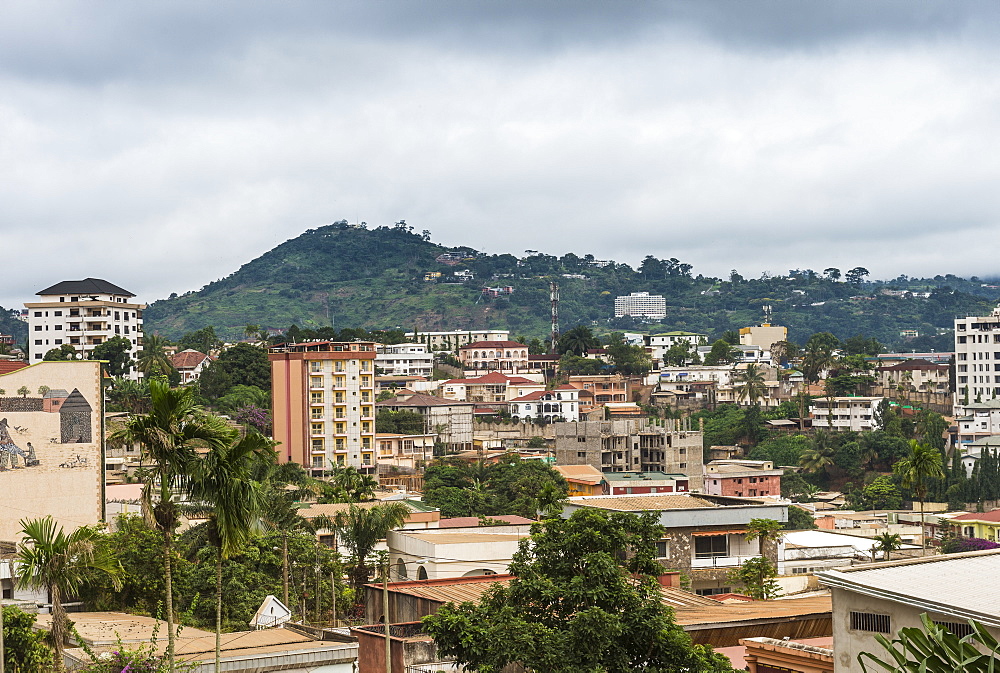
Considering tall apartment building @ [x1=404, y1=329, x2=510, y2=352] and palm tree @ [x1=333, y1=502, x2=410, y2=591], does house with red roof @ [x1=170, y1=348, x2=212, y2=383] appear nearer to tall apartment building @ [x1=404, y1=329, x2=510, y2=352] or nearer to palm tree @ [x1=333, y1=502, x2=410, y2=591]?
tall apartment building @ [x1=404, y1=329, x2=510, y2=352]

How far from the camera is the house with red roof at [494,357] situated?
14350 centimetres

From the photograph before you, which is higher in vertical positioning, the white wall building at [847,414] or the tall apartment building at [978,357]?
the tall apartment building at [978,357]

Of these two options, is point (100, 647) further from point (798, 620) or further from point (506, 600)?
point (798, 620)

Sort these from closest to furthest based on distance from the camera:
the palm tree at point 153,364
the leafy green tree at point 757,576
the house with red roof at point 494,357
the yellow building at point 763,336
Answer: the leafy green tree at point 757,576 → the palm tree at point 153,364 → the house with red roof at point 494,357 → the yellow building at point 763,336

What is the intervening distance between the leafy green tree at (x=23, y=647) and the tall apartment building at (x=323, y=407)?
6164 centimetres

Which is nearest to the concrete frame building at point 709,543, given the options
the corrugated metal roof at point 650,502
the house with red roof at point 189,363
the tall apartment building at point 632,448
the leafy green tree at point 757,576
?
the leafy green tree at point 757,576

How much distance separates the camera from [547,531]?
702 inches

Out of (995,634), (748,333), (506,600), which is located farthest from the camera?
(748,333)

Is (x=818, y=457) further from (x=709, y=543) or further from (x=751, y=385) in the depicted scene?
(x=709, y=543)

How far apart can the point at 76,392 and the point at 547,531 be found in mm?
32655

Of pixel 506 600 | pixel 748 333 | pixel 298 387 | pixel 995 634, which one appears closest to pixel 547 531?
pixel 506 600

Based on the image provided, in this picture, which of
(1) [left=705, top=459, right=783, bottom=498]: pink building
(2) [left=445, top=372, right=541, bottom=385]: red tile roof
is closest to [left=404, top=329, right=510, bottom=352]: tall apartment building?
(2) [left=445, top=372, right=541, bottom=385]: red tile roof

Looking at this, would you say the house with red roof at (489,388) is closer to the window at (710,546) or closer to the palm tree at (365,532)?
the palm tree at (365,532)

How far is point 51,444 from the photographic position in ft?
151
